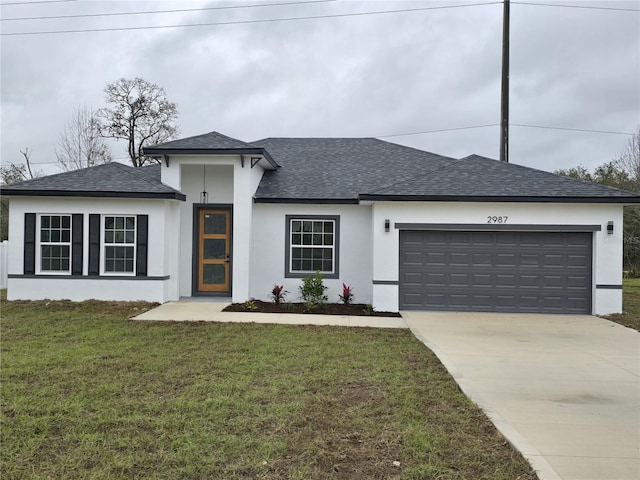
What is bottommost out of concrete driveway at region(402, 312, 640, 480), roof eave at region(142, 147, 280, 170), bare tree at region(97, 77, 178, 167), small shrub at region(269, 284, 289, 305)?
concrete driveway at region(402, 312, 640, 480)

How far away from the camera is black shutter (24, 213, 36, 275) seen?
11836 millimetres

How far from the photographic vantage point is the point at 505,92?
16.9 metres

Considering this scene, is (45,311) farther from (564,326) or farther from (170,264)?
(564,326)

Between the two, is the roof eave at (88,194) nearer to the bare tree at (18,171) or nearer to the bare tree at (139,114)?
the bare tree at (139,114)

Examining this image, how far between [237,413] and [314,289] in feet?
24.1

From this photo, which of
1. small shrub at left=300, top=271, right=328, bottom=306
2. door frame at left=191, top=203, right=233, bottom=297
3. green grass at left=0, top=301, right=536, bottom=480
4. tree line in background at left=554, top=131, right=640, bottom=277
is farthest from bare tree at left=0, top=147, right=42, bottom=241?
tree line in background at left=554, top=131, right=640, bottom=277

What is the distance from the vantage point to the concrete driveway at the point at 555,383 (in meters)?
3.67

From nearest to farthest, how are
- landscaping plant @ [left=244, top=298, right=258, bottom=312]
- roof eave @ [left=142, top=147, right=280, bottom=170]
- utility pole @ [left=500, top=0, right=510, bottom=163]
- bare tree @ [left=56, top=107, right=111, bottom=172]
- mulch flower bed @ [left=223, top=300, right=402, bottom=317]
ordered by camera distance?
mulch flower bed @ [left=223, top=300, right=402, bottom=317] < landscaping plant @ [left=244, top=298, right=258, bottom=312] < roof eave @ [left=142, top=147, right=280, bottom=170] < utility pole @ [left=500, top=0, right=510, bottom=163] < bare tree @ [left=56, top=107, right=111, bottom=172]

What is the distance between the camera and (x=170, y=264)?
1223 cm

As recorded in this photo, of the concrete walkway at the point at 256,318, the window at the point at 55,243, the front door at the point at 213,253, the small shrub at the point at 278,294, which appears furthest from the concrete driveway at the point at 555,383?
the window at the point at 55,243

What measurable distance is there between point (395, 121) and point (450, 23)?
11.1 meters

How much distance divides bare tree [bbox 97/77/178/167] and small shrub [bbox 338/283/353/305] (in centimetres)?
2255

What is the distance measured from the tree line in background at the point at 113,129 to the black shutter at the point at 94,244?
19.2 meters

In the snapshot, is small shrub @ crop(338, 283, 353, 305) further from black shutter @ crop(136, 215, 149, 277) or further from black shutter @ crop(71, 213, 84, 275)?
black shutter @ crop(71, 213, 84, 275)
